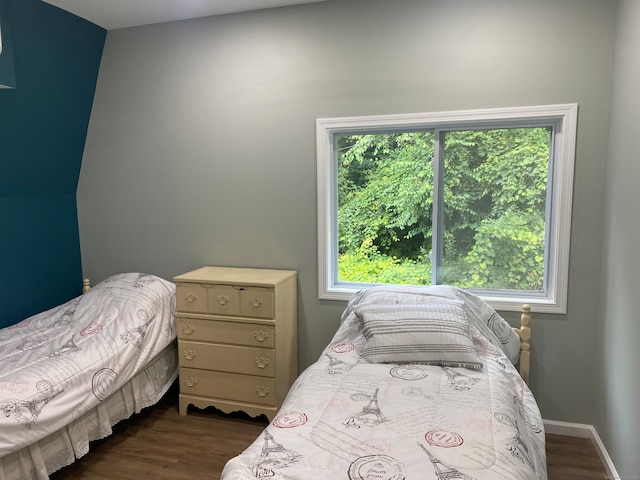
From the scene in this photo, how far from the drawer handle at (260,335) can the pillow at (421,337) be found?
70 cm

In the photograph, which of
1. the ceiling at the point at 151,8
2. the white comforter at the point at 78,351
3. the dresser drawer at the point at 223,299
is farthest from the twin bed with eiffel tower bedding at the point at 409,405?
the ceiling at the point at 151,8

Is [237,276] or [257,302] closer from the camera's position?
[257,302]

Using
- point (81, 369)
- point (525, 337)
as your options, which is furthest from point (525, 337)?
point (81, 369)

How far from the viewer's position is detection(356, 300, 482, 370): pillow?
2.08m

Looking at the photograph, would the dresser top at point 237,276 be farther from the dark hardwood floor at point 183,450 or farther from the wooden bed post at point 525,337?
the wooden bed post at point 525,337

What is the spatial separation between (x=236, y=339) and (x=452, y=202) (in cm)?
163

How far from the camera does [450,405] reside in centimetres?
169

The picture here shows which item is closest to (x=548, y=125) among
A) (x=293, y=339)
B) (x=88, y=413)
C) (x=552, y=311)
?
(x=552, y=311)

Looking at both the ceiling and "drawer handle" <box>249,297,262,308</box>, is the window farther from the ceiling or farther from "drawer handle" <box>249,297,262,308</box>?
the ceiling

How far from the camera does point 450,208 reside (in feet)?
9.09

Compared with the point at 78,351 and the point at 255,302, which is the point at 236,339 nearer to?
the point at 255,302

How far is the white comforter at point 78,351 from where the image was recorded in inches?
76.5

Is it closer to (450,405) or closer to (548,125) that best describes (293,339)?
(450,405)

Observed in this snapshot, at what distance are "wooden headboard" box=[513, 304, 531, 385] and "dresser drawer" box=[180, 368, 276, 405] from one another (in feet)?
4.87
